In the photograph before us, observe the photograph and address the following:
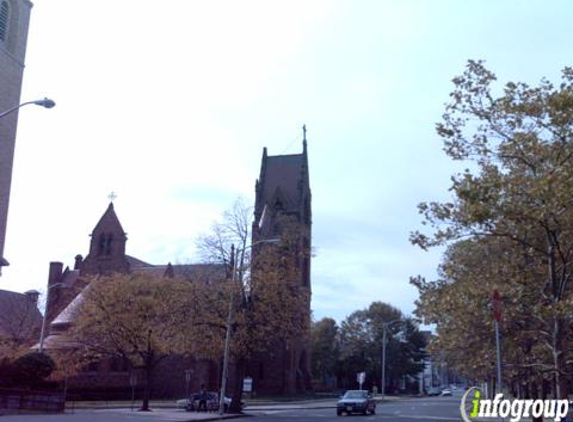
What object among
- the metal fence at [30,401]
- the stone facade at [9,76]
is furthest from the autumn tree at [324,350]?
the metal fence at [30,401]

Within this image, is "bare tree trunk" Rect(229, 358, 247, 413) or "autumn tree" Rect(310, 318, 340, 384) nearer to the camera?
"bare tree trunk" Rect(229, 358, 247, 413)

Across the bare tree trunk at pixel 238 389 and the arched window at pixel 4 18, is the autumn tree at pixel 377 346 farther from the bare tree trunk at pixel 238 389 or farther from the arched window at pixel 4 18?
the arched window at pixel 4 18

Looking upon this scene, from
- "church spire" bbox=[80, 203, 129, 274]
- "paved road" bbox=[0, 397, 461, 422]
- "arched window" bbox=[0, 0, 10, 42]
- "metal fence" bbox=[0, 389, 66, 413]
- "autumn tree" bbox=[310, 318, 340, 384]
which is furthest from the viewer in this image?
"autumn tree" bbox=[310, 318, 340, 384]

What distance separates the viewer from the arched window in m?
38.8

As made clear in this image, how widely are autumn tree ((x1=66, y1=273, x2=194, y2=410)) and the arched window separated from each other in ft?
56.7

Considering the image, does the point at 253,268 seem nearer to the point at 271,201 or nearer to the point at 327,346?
the point at 271,201

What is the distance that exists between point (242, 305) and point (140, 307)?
9.18m

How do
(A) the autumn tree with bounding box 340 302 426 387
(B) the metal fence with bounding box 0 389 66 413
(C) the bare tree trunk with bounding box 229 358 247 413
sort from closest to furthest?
(B) the metal fence with bounding box 0 389 66 413 → (C) the bare tree trunk with bounding box 229 358 247 413 → (A) the autumn tree with bounding box 340 302 426 387

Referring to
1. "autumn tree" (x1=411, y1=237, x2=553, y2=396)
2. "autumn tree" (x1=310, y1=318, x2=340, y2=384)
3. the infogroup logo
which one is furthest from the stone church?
the infogroup logo

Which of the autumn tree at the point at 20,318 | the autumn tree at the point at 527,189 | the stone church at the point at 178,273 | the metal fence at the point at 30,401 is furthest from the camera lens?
the autumn tree at the point at 20,318

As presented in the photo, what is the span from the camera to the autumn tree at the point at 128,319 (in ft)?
135

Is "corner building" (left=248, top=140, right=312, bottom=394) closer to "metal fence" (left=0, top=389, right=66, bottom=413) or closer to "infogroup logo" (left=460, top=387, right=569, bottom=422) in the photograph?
"metal fence" (left=0, top=389, right=66, bottom=413)

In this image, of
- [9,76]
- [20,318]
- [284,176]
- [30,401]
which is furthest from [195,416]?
[284,176]

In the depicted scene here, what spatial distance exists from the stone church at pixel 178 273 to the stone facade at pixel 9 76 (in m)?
19.0
